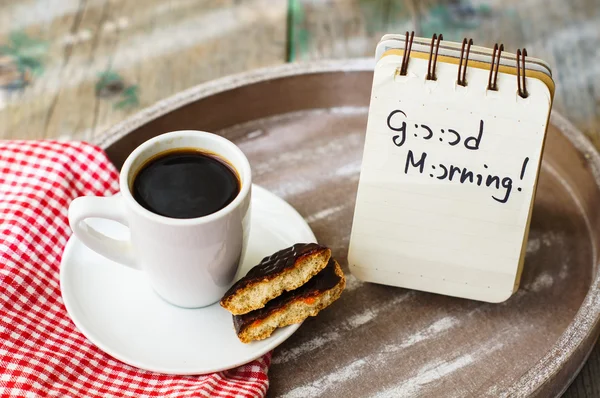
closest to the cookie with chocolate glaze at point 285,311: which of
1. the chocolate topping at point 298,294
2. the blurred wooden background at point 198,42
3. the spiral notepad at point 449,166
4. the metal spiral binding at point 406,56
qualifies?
the chocolate topping at point 298,294

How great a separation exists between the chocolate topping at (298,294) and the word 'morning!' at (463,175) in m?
0.18

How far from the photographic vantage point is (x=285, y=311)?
0.87 meters

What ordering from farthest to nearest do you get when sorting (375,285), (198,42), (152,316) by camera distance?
(198,42) < (375,285) < (152,316)

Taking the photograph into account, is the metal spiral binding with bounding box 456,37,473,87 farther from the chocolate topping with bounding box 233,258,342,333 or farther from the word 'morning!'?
the chocolate topping with bounding box 233,258,342,333

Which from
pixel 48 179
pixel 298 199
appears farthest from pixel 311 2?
pixel 48 179

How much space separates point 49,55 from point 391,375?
1.20m

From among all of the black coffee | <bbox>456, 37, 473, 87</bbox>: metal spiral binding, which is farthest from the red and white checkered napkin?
<bbox>456, 37, 473, 87</bbox>: metal spiral binding

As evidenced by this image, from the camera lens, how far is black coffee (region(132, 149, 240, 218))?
0.85 m

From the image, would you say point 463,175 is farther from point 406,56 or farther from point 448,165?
point 406,56

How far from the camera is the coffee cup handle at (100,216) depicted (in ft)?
2.83

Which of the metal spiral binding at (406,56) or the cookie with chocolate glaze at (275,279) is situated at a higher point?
the metal spiral binding at (406,56)

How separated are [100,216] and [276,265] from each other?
23cm

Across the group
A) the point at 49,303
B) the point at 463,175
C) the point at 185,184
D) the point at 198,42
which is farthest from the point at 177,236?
the point at 198,42

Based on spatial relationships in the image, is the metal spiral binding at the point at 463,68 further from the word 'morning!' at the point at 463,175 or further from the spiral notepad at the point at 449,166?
the word 'morning!' at the point at 463,175
